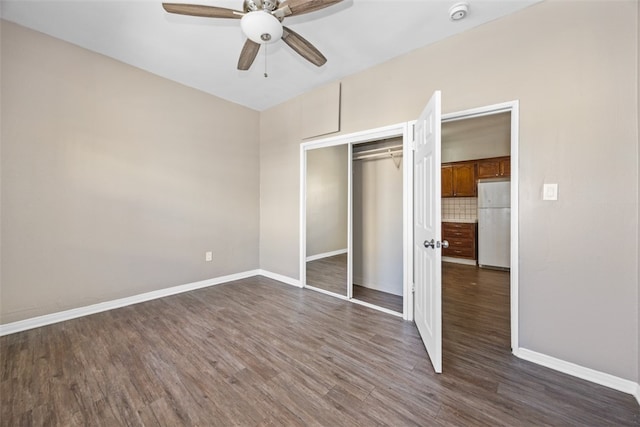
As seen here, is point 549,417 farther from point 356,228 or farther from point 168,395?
point 356,228

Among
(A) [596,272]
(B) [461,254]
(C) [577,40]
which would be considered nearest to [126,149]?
(C) [577,40]

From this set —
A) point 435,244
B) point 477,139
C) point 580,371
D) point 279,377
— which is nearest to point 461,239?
point 477,139

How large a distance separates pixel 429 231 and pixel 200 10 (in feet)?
7.46

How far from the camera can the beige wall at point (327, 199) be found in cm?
462

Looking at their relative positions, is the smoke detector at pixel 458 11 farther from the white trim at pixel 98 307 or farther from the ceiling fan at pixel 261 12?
the white trim at pixel 98 307

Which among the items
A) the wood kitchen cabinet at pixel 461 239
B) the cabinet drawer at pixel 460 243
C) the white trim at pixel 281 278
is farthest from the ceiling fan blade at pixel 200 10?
the cabinet drawer at pixel 460 243

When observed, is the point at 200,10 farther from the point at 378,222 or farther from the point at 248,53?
the point at 378,222

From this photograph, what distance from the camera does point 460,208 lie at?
18.8 ft

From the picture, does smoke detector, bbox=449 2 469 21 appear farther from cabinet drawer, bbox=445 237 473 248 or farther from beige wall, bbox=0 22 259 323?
cabinet drawer, bbox=445 237 473 248

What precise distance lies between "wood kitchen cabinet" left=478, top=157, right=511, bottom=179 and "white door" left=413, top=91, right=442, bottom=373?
3.44 metres

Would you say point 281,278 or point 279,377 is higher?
point 281,278

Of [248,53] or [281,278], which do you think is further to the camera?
[281,278]

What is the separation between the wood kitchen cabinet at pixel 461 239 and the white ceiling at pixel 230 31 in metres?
3.97

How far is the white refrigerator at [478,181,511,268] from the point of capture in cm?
467
